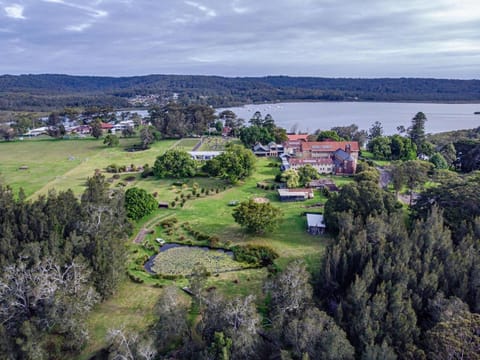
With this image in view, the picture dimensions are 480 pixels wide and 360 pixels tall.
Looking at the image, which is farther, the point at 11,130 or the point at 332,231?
the point at 11,130

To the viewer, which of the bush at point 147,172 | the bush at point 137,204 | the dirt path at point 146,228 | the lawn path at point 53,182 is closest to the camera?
the dirt path at point 146,228

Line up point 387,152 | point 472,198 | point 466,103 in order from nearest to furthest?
point 472,198 < point 387,152 < point 466,103

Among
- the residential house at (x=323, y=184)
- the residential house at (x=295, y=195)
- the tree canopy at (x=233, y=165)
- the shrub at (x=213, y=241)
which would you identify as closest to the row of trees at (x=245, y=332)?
the shrub at (x=213, y=241)

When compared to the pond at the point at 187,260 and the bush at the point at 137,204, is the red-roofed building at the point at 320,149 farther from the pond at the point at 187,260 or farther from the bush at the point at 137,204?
the pond at the point at 187,260

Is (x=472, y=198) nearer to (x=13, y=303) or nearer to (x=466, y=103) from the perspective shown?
(x=13, y=303)

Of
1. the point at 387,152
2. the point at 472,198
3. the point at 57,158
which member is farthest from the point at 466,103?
the point at 57,158
